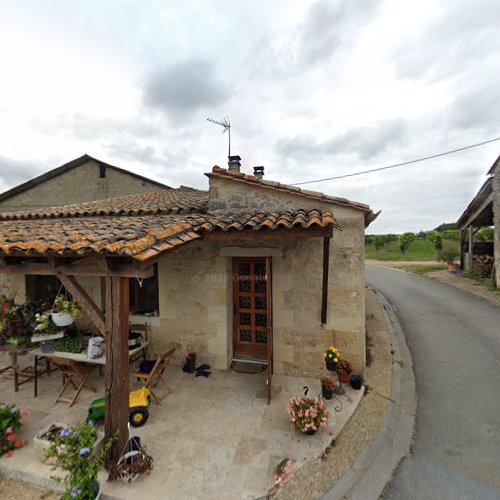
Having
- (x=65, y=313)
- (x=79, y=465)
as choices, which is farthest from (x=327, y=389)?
(x=65, y=313)

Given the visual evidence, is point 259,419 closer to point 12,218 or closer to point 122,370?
point 122,370

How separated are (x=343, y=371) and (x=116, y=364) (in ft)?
12.2

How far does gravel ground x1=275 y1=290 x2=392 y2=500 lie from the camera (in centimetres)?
271

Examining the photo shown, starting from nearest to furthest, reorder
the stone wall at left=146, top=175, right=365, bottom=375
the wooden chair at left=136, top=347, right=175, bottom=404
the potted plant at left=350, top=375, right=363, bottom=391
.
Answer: the wooden chair at left=136, top=347, right=175, bottom=404 < the potted plant at left=350, top=375, right=363, bottom=391 < the stone wall at left=146, top=175, right=365, bottom=375

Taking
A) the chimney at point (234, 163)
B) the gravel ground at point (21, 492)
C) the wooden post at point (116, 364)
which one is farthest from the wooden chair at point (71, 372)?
the chimney at point (234, 163)

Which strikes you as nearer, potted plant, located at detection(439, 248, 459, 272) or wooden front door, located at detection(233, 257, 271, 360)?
wooden front door, located at detection(233, 257, 271, 360)

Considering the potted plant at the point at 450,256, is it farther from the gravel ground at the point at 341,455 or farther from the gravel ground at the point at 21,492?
the gravel ground at the point at 21,492

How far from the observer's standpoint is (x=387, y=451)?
3.25 metres

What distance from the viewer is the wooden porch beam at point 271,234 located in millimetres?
3617

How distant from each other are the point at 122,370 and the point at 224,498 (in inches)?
69.2

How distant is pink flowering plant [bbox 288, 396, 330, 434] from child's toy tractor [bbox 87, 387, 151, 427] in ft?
7.05

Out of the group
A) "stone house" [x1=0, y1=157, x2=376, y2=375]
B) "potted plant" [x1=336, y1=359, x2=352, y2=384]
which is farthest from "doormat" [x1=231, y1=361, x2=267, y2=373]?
"potted plant" [x1=336, y1=359, x2=352, y2=384]

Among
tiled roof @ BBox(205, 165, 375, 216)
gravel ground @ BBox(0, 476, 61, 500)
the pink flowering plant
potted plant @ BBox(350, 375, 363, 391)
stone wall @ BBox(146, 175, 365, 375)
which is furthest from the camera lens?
stone wall @ BBox(146, 175, 365, 375)

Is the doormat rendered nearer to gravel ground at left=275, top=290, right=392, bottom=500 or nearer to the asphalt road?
gravel ground at left=275, top=290, right=392, bottom=500
